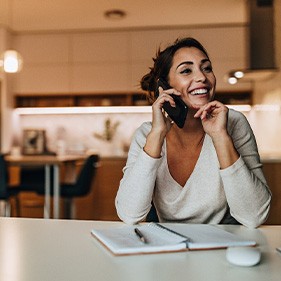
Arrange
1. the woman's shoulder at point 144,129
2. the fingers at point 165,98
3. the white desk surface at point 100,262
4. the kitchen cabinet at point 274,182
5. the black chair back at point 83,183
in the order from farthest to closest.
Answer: the black chair back at point 83,183 < the kitchen cabinet at point 274,182 < the woman's shoulder at point 144,129 < the fingers at point 165,98 < the white desk surface at point 100,262

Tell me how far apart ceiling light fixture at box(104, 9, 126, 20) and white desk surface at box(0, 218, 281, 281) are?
459 centimetres

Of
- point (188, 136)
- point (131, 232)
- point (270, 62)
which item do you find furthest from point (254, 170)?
point (270, 62)

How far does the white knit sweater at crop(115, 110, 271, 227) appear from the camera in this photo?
119 cm

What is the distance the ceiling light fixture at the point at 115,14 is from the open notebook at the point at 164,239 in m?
4.59

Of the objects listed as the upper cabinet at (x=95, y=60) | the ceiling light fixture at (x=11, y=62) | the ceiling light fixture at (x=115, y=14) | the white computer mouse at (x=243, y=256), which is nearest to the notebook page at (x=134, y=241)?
the white computer mouse at (x=243, y=256)

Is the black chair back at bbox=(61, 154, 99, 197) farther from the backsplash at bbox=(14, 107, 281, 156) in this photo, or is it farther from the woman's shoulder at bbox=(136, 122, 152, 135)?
the woman's shoulder at bbox=(136, 122, 152, 135)

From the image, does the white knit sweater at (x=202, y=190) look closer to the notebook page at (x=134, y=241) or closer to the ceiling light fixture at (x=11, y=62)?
the notebook page at (x=134, y=241)

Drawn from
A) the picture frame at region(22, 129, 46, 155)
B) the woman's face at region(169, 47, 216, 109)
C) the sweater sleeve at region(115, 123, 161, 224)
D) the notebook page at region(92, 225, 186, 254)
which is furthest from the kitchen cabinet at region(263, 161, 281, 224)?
the picture frame at region(22, 129, 46, 155)

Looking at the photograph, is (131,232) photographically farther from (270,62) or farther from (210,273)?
(270,62)

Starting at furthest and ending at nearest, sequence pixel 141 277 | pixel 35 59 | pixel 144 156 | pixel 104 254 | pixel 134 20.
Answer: pixel 35 59 → pixel 134 20 → pixel 144 156 → pixel 104 254 → pixel 141 277

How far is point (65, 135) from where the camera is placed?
6176mm

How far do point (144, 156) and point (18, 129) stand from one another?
5.28 meters

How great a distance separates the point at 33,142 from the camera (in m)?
6.06

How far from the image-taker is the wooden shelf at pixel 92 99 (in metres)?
5.99
